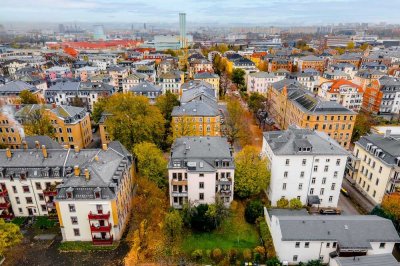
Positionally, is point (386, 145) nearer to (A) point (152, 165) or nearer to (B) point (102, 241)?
(A) point (152, 165)

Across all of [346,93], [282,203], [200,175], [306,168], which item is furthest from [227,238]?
[346,93]

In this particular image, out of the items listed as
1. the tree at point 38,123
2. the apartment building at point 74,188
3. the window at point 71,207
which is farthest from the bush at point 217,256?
the tree at point 38,123

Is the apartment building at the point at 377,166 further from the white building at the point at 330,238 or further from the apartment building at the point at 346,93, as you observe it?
the apartment building at the point at 346,93

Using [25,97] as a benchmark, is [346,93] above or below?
below

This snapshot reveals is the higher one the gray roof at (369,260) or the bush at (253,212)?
the gray roof at (369,260)

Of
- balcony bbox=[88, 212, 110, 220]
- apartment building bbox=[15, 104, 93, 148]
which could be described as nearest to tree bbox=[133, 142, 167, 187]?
balcony bbox=[88, 212, 110, 220]

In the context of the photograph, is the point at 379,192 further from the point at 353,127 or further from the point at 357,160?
the point at 353,127

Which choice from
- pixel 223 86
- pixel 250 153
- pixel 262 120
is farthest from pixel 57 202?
pixel 223 86
